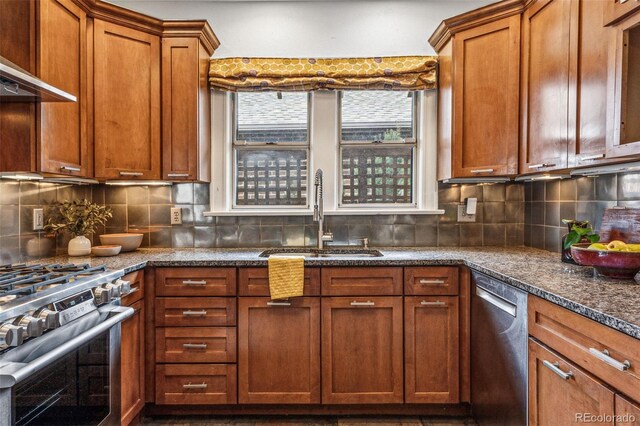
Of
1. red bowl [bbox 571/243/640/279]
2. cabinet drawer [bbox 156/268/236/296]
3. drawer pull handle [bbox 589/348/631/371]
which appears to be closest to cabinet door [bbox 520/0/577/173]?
red bowl [bbox 571/243/640/279]

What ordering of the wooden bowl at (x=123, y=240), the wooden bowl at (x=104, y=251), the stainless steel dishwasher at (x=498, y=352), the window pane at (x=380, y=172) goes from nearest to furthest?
1. the stainless steel dishwasher at (x=498, y=352)
2. the wooden bowl at (x=104, y=251)
3. the wooden bowl at (x=123, y=240)
4. the window pane at (x=380, y=172)

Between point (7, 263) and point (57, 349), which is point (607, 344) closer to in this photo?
point (57, 349)

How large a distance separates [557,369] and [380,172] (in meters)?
1.81

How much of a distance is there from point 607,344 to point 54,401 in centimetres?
185

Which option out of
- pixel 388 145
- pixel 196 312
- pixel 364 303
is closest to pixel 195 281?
pixel 196 312

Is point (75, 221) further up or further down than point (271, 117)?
further down

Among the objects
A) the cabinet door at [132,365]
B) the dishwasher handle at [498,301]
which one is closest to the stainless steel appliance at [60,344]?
the cabinet door at [132,365]

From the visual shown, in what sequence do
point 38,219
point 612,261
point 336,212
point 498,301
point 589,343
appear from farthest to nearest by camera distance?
point 336,212 < point 38,219 < point 498,301 < point 612,261 < point 589,343

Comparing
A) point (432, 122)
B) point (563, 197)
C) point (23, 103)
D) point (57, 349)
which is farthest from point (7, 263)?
point (563, 197)

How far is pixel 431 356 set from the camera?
2104 mm

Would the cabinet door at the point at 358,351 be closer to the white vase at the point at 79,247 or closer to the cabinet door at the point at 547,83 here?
the cabinet door at the point at 547,83

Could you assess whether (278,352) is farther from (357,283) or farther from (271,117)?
(271,117)

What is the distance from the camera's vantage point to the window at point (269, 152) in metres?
2.84

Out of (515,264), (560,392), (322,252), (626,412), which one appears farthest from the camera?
(322,252)
